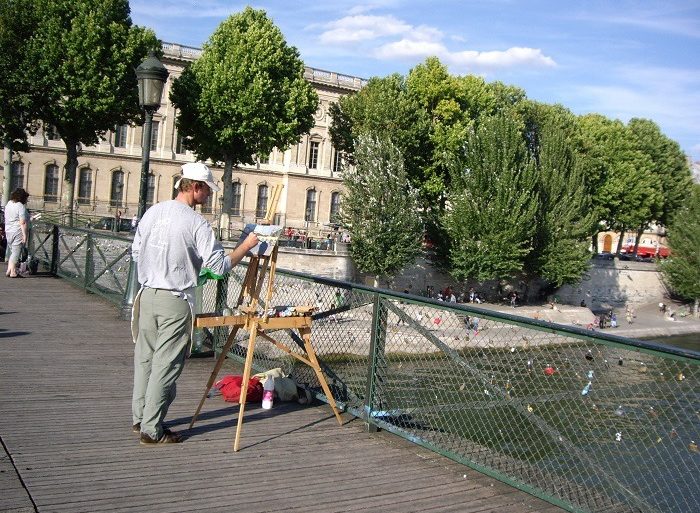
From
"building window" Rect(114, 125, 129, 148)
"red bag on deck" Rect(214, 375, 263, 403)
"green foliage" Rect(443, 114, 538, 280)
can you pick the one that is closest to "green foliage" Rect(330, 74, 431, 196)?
"green foliage" Rect(443, 114, 538, 280)

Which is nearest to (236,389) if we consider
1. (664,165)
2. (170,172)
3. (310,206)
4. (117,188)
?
(117,188)

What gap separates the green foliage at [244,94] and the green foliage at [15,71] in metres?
9.27

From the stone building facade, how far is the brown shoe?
41.7m

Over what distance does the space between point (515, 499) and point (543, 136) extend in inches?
1860

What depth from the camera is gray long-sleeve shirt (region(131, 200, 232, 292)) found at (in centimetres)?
562

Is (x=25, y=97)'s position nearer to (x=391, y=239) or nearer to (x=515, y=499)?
(x=391, y=239)

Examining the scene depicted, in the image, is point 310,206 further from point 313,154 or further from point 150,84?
point 150,84

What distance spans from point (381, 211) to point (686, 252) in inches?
1199

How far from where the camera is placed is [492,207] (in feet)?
149

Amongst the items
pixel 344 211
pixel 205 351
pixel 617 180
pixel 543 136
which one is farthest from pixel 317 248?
pixel 205 351

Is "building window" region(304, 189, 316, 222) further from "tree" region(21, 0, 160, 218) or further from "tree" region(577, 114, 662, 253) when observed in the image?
"tree" region(21, 0, 160, 218)

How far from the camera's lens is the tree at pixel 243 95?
42750mm

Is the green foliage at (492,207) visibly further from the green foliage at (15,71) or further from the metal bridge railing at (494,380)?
the metal bridge railing at (494,380)

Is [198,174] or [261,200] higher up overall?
[198,174]
